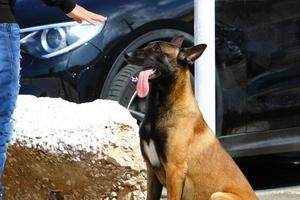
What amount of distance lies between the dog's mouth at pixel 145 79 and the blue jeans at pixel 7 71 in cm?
96

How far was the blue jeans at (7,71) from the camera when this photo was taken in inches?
155

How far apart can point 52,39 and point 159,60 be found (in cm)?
123

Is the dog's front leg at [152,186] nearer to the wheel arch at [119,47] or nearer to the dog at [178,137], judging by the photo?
the dog at [178,137]

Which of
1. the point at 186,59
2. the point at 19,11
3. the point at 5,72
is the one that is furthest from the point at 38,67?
the point at 5,72

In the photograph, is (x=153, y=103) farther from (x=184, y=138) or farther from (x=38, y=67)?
(x=38, y=67)

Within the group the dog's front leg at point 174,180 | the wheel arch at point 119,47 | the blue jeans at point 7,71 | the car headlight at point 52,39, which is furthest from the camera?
the wheel arch at point 119,47

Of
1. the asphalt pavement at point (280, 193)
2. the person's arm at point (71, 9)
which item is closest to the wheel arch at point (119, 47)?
the person's arm at point (71, 9)

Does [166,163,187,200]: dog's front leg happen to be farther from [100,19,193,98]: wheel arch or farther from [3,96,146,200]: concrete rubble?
[100,19,193,98]: wheel arch

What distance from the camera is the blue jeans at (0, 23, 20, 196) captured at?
3949mm

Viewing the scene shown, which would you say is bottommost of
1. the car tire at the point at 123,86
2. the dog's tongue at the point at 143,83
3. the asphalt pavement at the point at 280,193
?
the asphalt pavement at the point at 280,193

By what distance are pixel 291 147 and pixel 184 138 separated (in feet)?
7.41

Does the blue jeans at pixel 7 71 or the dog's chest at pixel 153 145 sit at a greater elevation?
the blue jeans at pixel 7 71

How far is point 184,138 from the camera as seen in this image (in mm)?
4812

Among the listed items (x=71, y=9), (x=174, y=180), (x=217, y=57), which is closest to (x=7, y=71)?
(x=71, y=9)
